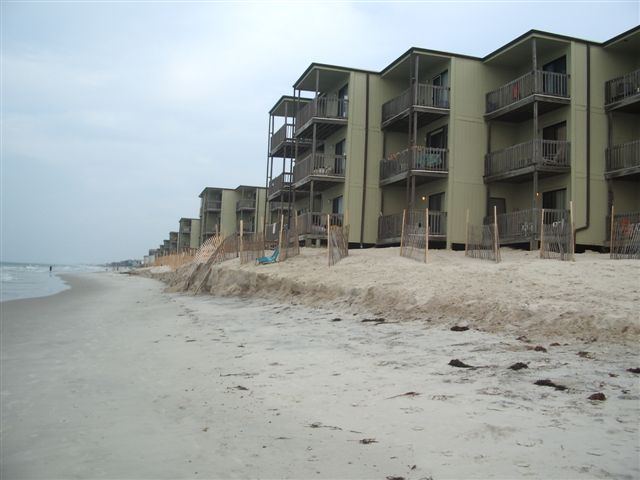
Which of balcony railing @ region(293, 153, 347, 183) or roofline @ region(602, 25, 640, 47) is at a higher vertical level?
roofline @ region(602, 25, 640, 47)

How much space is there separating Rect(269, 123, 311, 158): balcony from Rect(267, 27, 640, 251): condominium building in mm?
1535

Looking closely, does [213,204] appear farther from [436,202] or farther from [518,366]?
[518,366]

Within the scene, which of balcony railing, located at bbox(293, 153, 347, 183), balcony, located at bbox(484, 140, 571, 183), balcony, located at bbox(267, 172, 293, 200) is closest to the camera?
balcony, located at bbox(484, 140, 571, 183)

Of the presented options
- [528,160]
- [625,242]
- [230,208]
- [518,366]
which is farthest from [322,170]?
[230,208]

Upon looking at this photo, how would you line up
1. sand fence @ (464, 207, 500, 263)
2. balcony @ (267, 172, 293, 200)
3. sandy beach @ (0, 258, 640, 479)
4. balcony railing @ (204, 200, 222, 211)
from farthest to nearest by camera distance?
balcony railing @ (204, 200, 222, 211), balcony @ (267, 172, 293, 200), sand fence @ (464, 207, 500, 263), sandy beach @ (0, 258, 640, 479)

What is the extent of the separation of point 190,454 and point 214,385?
216 centimetres

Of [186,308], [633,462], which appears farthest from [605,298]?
[186,308]

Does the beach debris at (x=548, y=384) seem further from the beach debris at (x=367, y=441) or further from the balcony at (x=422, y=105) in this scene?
the balcony at (x=422, y=105)

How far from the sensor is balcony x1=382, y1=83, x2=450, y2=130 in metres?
22.9

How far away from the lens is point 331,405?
5.18m

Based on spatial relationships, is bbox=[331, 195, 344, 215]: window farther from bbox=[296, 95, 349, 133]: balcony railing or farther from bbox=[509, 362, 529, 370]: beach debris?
bbox=[509, 362, 529, 370]: beach debris

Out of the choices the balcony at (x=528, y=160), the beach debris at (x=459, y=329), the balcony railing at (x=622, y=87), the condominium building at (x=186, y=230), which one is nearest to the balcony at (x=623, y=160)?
the balcony at (x=528, y=160)

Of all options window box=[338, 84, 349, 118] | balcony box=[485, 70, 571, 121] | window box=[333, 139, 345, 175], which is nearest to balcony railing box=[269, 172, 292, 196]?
window box=[333, 139, 345, 175]

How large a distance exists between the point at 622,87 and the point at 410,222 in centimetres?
1020
